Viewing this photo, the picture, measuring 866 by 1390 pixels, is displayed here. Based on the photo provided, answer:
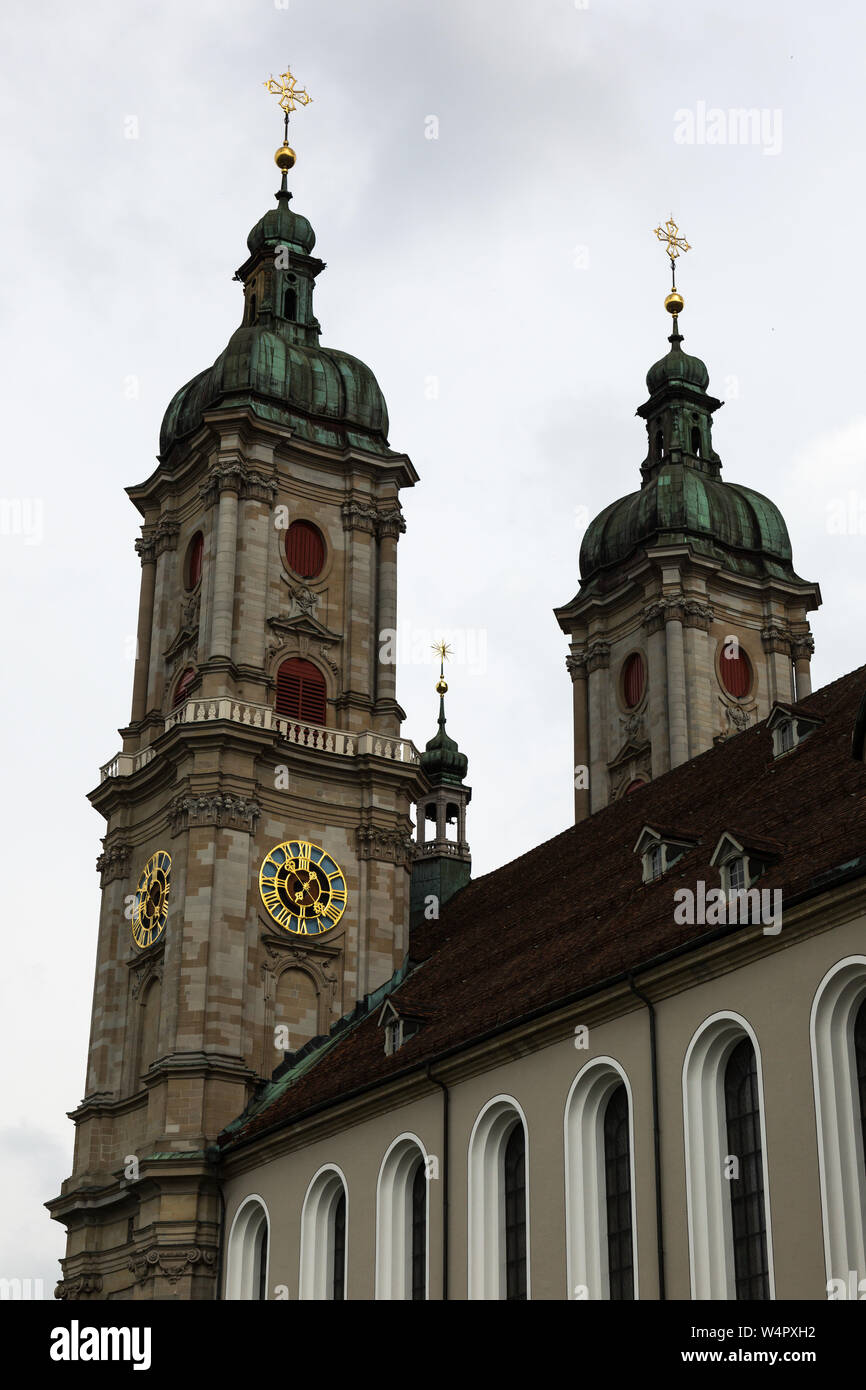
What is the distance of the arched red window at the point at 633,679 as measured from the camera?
57.9 m

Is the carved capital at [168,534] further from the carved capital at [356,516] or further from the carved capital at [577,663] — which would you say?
the carved capital at [577,663]

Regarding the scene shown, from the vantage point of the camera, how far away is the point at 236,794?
45.6m

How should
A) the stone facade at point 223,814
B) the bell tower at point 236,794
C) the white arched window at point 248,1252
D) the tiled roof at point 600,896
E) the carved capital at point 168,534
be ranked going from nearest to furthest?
the tiled roof at point 600,896
the white arched window at point 248,1252
the stone facade at point 223,814
the bell tower at point 236,794
the carved capital at point 168,534

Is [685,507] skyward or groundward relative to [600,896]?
skyward

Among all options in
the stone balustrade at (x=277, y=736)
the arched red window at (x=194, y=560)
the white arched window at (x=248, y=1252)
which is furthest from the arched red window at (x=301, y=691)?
the white arched window at (x=248, y=1252)

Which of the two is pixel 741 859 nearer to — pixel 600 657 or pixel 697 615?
pixel 697 615

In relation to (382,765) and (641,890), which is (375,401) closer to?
(382,765)

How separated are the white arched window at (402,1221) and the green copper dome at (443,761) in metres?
31.1

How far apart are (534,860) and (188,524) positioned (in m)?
13.3

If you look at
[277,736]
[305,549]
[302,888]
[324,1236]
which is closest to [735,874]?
[324,1236]

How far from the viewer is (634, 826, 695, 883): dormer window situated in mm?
34938

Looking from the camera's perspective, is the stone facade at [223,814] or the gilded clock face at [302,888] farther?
the gilded clock face at [302,888]

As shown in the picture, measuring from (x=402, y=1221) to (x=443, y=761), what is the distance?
3294 cm

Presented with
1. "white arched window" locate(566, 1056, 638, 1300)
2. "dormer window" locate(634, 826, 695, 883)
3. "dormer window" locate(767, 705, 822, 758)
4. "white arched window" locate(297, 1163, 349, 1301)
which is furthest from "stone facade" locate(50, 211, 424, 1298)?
"white arched window" locate(566, 1056, 638, 1300)
